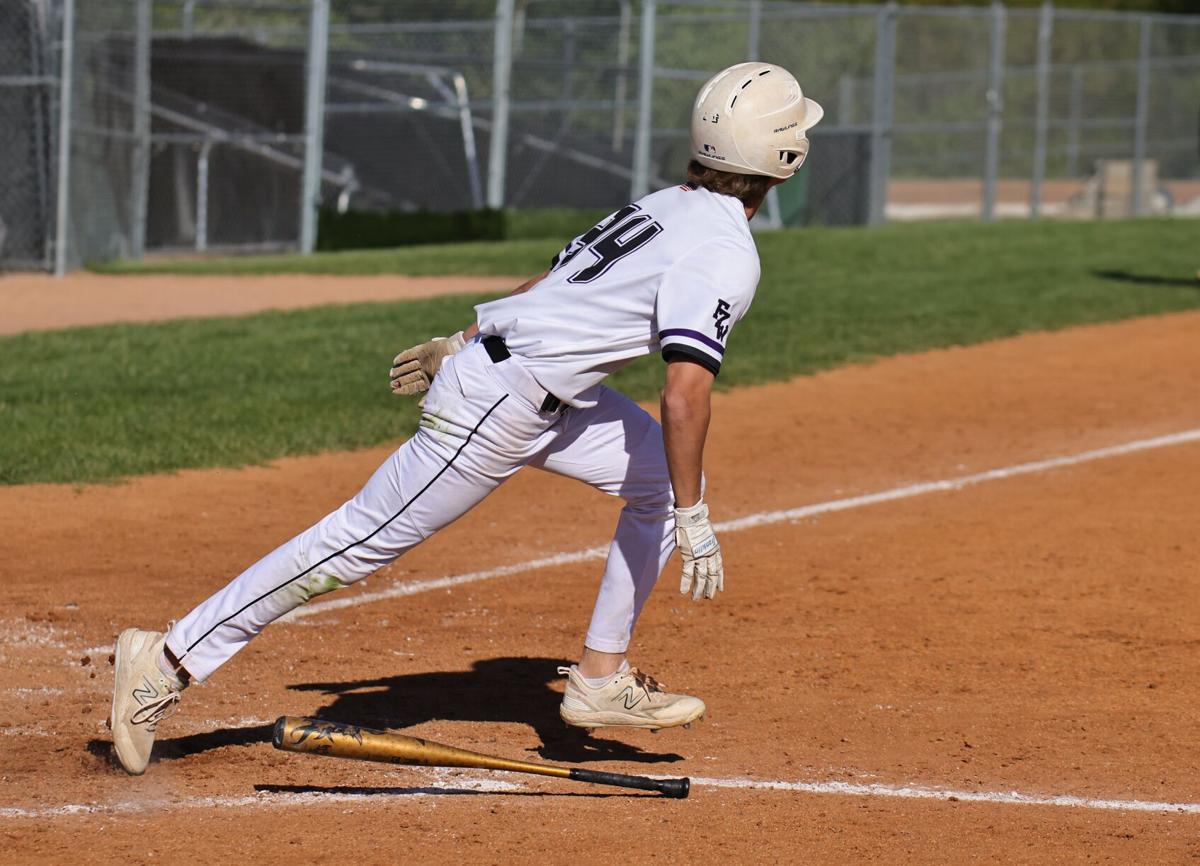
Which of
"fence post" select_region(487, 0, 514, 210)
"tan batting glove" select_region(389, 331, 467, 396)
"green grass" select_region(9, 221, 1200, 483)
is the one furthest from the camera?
"fence post" select_region(487, 0, 514, 210)

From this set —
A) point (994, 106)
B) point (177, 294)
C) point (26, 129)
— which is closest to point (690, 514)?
point (177, 294)

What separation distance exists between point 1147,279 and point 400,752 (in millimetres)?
14732

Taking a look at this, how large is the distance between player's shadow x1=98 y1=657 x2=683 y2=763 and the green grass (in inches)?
155

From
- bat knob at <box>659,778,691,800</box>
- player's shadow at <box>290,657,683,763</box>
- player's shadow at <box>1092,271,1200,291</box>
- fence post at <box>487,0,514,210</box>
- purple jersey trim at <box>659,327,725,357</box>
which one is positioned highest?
fence post at <box>487,0,514,210</box>

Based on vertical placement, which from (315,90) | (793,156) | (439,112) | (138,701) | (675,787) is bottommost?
(675,787)

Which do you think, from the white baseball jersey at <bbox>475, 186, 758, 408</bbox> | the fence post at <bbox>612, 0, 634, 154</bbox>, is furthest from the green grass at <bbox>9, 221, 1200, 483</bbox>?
the white baseball jersey at <bbox>475, 186, 758, 408</bbox>

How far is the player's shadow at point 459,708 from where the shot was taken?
5.45 metres

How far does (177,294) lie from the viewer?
17.7 m

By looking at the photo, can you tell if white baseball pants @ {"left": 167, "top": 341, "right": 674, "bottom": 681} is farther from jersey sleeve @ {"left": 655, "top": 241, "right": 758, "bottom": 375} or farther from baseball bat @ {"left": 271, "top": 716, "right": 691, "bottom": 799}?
jersey sleeve @ {"left": 655, "top": 241, "right": 758, "bottom": 375}

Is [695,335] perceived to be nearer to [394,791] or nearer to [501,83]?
[394,791]

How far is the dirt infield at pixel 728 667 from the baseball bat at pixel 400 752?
9cm

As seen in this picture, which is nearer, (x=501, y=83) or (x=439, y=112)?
(x=501, y=83)

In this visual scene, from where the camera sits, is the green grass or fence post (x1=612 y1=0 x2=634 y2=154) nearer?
the green grass

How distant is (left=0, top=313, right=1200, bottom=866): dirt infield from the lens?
468 cm
